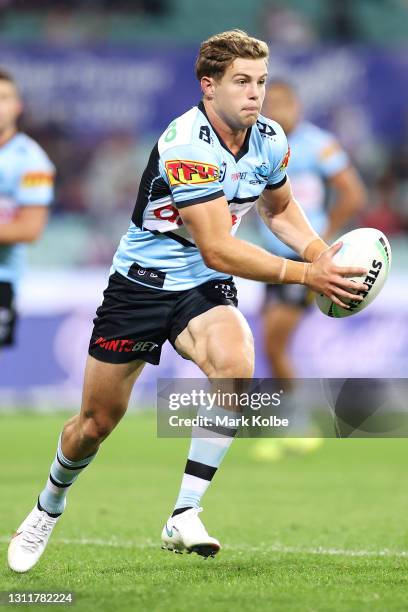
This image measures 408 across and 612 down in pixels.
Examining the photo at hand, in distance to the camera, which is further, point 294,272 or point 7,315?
point 7,315

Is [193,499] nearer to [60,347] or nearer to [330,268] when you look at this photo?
[330,268]

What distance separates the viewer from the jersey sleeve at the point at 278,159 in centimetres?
546

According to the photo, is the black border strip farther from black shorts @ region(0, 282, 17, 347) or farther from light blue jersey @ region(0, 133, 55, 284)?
black shorts @ region(0, 282, 17, 347)

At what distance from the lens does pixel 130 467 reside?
32.4ft

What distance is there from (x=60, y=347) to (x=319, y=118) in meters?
5.65

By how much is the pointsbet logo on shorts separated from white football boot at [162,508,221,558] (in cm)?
140

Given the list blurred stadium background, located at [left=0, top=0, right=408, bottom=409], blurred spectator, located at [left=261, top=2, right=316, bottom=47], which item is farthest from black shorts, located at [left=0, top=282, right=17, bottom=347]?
blurred spectator, located at [left=261, top=2, right=316, bottom=47]

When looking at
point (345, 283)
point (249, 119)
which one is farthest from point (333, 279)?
point (249, 119)

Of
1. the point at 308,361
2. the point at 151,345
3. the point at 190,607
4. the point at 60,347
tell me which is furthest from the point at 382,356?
the point at 190,607

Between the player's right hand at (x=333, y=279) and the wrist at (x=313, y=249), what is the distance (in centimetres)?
56

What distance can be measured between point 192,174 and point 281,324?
5.85 meters

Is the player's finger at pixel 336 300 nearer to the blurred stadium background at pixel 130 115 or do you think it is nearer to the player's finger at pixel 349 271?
the player's finger at pixel 349 271

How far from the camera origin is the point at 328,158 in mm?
10992

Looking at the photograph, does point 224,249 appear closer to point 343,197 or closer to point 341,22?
point 343,197
